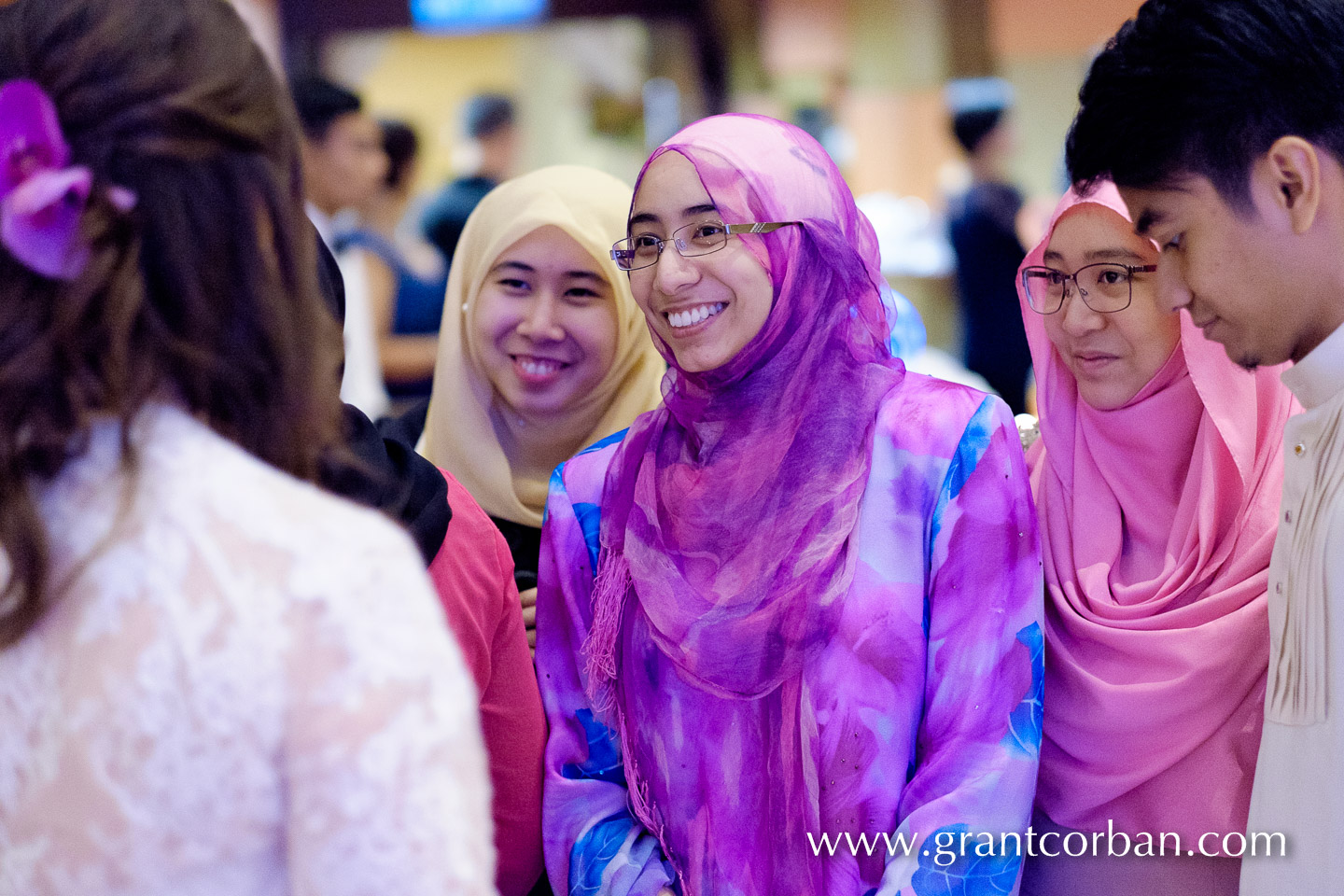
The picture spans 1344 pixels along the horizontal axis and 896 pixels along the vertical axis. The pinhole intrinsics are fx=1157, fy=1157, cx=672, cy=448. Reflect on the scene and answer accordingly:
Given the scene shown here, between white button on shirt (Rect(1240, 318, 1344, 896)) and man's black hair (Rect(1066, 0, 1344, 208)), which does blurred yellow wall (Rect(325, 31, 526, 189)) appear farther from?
white button on shirt (Rect(1240, 318, 1344, 896))

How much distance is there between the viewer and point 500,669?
1.51 m

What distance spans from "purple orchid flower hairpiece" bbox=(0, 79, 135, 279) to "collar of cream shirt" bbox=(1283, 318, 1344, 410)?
120 centimetres

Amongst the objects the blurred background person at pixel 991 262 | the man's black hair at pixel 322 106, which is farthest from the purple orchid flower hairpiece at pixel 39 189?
the blurred background person at pixel 991 262

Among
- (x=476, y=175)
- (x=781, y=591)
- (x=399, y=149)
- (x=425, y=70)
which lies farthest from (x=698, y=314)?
(x=425, y=70)

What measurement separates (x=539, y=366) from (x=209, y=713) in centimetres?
122

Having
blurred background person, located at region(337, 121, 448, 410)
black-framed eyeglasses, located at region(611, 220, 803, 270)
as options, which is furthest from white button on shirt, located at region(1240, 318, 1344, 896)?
blurred background person, located at region(337, 121, 448, 410)

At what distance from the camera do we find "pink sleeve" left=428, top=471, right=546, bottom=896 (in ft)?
4.62

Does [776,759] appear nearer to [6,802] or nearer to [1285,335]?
[1285,335]

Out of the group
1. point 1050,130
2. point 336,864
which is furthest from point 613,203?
point 1050,130

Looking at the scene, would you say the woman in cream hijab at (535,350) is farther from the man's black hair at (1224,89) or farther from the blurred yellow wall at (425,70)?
the blurred yellow wall at (425,70)

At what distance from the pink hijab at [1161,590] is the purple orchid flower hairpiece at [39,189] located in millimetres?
1279

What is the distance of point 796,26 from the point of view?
7.04m

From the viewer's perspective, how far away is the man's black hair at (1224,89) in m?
1.28

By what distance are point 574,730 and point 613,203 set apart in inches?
36.6
